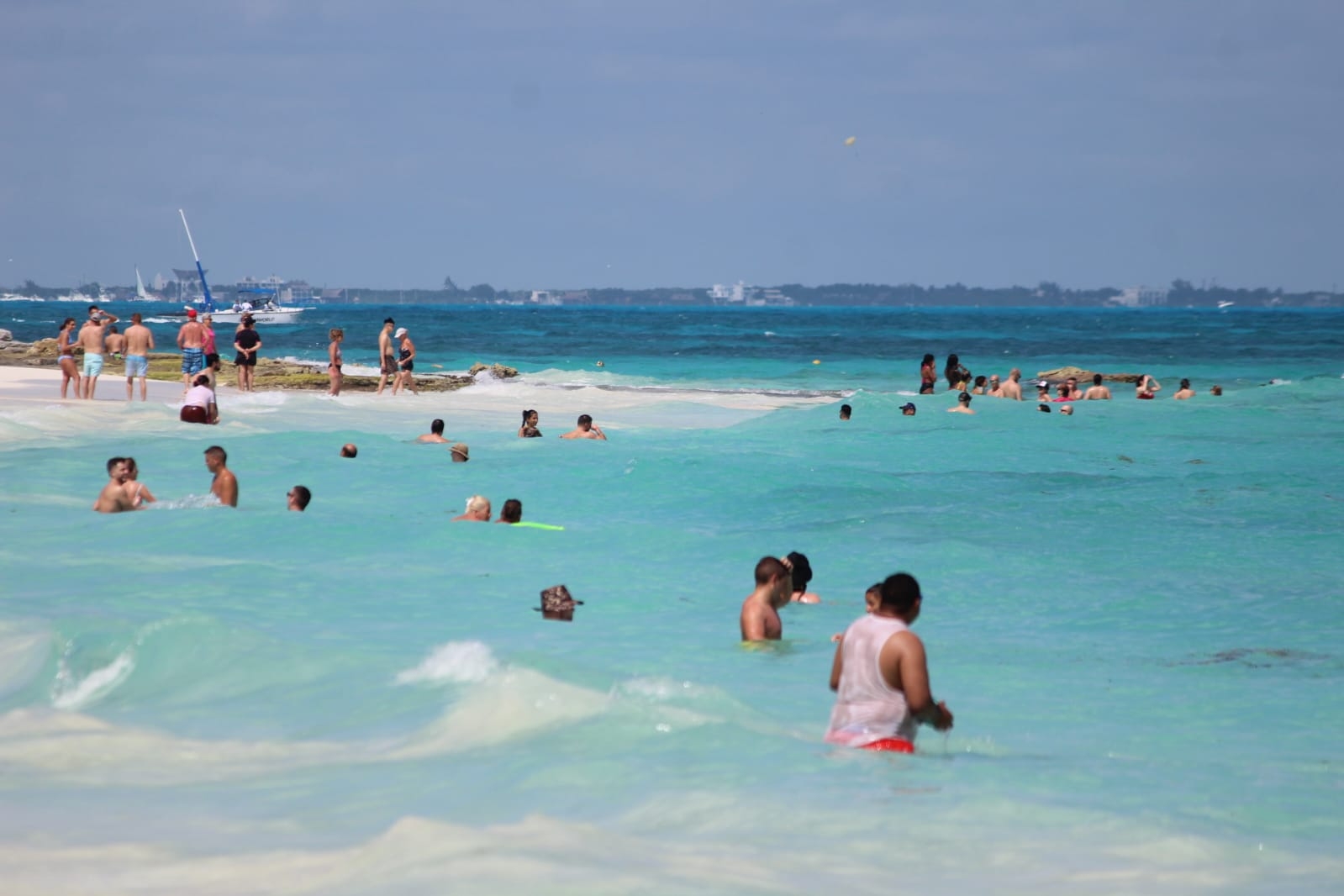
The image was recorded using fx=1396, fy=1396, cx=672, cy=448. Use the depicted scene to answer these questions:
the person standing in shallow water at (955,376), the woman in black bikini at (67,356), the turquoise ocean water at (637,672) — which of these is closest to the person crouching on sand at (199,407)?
the turquoise ocean water at (637,672)

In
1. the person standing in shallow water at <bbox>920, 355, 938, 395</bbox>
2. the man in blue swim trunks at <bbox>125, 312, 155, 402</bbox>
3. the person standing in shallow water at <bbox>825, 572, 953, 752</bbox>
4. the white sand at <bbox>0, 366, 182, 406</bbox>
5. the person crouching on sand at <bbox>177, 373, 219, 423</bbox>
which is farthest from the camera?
the person standing in shallow water at <bbox>920, 355, 938, 395</bbox>

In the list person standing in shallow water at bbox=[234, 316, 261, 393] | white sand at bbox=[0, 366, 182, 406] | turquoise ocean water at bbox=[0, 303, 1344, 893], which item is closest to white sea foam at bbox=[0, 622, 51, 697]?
turquoise ocean water at bbox=[0, 303, 1344, 893]

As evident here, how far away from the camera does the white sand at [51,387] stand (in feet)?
89.3

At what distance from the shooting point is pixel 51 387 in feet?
98.7

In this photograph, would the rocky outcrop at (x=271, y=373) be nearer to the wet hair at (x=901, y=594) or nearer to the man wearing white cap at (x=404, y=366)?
the man wearing white cap at (x=404, y=366)

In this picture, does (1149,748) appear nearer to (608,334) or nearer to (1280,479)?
(1280,479)

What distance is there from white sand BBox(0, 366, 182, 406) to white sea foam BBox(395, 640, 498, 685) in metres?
18.0

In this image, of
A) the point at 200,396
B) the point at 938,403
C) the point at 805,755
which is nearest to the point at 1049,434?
the point at 938,403

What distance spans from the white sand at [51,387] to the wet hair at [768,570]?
1863 cm

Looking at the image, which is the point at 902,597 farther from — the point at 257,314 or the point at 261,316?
the point at 261,316

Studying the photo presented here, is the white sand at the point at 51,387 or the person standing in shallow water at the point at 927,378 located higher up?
the person standing in shallow water at the point at 927,378

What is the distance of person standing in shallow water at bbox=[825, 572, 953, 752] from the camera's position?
6.80 m

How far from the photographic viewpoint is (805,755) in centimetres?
767

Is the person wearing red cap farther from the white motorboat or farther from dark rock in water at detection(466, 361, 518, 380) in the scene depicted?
the white motorboat
